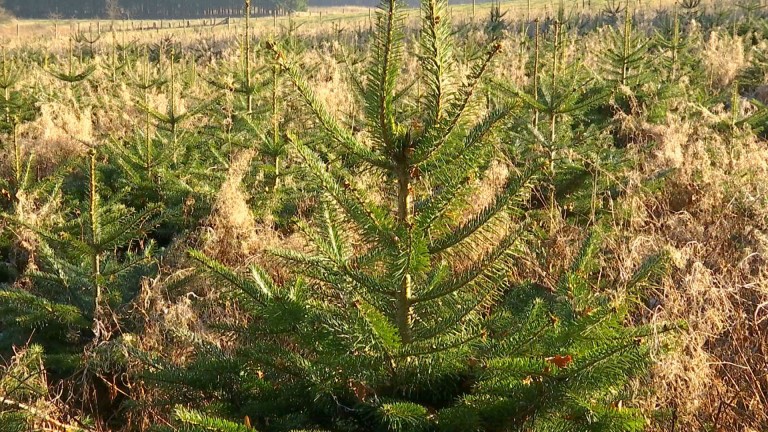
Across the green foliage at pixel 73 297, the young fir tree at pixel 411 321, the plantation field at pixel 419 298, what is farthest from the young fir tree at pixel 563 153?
the green foliage at pixel 73 297

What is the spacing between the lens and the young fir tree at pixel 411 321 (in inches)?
70.1

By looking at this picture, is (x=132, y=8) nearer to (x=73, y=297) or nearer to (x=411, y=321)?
(x=73, y=297)

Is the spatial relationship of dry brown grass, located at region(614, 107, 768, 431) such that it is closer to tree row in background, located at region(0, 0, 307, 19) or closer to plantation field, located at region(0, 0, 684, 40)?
plantation field, located at region(0, 0, 684, 40)

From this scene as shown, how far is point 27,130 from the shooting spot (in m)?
10.3

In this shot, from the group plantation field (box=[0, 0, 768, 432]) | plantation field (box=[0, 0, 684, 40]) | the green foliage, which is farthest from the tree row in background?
the green foliage

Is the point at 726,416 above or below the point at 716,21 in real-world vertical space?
below

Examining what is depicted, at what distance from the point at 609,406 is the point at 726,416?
0.85 m

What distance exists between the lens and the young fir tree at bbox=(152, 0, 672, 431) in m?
1.78

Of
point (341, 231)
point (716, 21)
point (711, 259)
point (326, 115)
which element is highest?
point (716, 21)

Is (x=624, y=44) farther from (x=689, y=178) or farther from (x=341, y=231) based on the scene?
(x=341, y=231)

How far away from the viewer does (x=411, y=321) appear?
6.94 feet

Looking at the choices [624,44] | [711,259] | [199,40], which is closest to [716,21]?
[624,44]

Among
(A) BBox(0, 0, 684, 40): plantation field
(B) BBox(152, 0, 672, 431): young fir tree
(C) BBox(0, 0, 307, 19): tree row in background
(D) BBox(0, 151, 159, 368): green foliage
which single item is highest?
(C) BBox(0, 0, 307, 19): tree row in background

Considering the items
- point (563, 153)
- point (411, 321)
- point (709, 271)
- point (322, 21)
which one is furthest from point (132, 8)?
point (411, 321)
